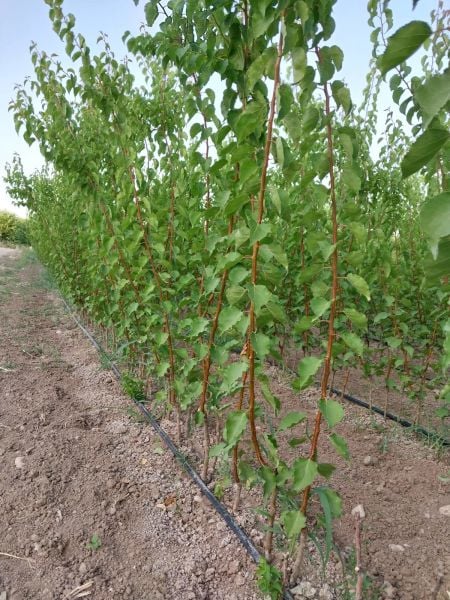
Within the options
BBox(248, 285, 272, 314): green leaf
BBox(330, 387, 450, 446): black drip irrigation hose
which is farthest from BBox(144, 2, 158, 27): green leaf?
BBox(330, 387, 450, 446): black drip irrigation hose

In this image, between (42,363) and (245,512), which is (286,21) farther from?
(42,363)

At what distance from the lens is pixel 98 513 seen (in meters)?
2.06

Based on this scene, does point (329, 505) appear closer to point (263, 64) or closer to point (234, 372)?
point (234, 372)

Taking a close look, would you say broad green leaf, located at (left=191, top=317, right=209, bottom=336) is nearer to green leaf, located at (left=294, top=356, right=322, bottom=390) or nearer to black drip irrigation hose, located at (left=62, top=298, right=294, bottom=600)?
green leaf, located at (left=294, top=356, right=322, bottom=390)

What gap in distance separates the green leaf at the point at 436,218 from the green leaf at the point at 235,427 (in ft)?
3.56

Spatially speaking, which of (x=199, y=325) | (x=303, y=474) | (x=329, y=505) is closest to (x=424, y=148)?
(x=303, y=474)

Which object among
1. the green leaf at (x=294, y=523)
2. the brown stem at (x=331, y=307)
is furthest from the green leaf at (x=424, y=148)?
the green leaf at (x=294, y=523)

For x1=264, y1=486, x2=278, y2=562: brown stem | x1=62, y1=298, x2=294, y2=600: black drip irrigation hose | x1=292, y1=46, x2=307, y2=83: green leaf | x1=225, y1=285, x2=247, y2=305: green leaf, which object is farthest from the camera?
x1=62, y1=298, x2=294, y2=600: black drip irrigation hose

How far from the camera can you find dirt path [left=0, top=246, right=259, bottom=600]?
1.69 metres

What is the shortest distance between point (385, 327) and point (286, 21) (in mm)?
2535

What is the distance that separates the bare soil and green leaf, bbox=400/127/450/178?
1.26 metres

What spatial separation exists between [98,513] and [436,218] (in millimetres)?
2052

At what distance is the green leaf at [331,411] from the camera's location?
50.1 inches

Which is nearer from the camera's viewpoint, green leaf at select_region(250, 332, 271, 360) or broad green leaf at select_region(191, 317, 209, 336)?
green leaf at select_region(250, 332, 271, 360)
